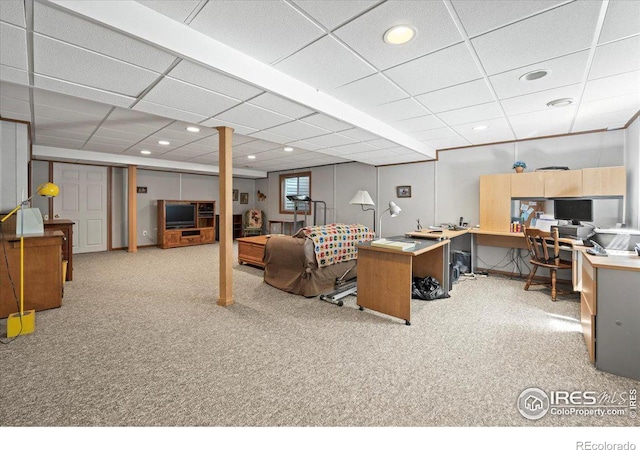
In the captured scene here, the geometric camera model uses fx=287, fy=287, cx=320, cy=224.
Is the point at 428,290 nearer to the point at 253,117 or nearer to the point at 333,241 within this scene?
the point at 333,241

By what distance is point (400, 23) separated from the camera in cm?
182

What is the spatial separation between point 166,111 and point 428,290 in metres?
3.79

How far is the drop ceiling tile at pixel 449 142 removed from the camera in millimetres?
4898

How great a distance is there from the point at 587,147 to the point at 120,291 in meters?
7.21

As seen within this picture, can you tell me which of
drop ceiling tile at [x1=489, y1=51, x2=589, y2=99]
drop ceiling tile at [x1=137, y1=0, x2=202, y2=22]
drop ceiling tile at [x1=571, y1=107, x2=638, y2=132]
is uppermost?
drop ceiling tile at [x1=571, y1=107, x2=638, y2=132]

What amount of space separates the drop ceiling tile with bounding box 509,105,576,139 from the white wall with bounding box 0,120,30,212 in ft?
21.5

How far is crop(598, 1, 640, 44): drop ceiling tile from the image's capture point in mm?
1649

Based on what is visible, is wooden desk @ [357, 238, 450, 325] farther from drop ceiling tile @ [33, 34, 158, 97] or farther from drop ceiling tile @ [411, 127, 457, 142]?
drop ceiling tile @ [33, 34, 158, 97]

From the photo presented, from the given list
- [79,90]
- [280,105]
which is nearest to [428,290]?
[280,105]

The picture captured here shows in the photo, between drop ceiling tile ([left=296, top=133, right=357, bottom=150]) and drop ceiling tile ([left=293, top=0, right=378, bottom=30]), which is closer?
drop ceiling tile ([left=293, top=0, right=378, bottom=30])

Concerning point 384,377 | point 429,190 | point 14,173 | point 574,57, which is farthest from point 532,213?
point 14,173

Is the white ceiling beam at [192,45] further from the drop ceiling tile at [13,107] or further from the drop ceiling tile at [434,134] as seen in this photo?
the drop ceiling tile at [13,107]

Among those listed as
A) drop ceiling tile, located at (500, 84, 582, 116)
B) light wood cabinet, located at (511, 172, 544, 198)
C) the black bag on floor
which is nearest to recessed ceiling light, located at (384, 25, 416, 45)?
drop ceiling tile, located at (500, 84, 582, 116)

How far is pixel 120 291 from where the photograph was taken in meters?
4.09
